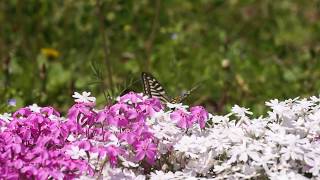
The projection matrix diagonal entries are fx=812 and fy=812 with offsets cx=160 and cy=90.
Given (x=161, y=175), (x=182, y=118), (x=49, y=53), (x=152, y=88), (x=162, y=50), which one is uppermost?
(x=49, y=53)

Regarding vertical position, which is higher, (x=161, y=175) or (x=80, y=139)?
(x=80, y=139)

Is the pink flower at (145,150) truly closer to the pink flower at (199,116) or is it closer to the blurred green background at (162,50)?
the pink flower at (199,116)

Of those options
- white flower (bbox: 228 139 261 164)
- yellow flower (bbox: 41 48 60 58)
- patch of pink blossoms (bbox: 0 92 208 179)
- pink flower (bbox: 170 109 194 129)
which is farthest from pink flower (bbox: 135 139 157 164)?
yellow flower (bbox: 41 48 60 58)

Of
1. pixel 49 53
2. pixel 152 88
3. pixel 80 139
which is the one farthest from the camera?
pixel 49 53

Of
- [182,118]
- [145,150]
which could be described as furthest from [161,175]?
[182,118]

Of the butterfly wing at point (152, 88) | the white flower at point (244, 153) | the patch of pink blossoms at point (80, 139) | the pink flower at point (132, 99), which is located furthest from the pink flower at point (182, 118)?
the butterfly wing at point (152, 88)

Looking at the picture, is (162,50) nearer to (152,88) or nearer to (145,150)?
(152,88)

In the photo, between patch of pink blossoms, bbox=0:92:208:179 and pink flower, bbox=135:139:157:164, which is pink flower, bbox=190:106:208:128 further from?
pink flower, bbox=135:139:157:164

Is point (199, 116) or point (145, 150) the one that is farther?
point (199, 116)

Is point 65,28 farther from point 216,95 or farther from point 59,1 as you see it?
point 216,95
